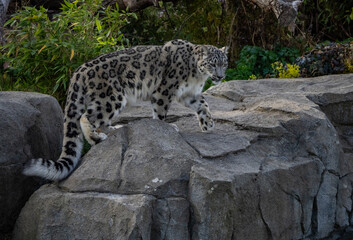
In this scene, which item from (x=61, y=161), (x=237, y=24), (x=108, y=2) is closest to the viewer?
(x=61, y=161)

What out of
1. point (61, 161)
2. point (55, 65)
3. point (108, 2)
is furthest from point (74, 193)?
point (108, 2)

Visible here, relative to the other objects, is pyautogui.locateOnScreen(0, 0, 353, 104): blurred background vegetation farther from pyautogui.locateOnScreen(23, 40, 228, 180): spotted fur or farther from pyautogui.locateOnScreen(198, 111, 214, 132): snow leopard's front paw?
pyautogui.locateOnScreen(198, 111, 214, 132): snow leopard's front paw

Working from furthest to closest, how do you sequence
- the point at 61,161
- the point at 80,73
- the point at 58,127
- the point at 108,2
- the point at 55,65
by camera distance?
the point at 108,2, the point at 55,65, the point at 58,127, the point at 80,73, the point at 61,161

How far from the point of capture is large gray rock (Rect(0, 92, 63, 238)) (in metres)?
4.53

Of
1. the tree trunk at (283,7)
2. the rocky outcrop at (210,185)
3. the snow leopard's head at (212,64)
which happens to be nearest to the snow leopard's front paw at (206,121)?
the rocky outcrop at (210,185)

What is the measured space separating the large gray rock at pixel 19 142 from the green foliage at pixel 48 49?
5.78ft

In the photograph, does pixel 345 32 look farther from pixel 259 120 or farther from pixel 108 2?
pixel 259 120

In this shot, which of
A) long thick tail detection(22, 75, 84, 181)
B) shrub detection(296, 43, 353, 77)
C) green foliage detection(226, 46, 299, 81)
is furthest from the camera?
green foliage detection(226, 46, 299, 81)

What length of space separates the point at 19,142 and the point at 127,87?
1351 millimetres

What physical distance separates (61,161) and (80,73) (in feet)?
3.36

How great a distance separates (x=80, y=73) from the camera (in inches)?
202

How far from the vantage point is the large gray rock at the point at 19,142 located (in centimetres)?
453

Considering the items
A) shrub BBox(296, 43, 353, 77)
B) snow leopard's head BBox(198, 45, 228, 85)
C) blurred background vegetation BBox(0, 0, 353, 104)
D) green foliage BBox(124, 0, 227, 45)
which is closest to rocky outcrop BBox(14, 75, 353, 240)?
snow leopard's head BBox(198, 45, 228, 85)

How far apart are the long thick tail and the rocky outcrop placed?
12 centimetres
